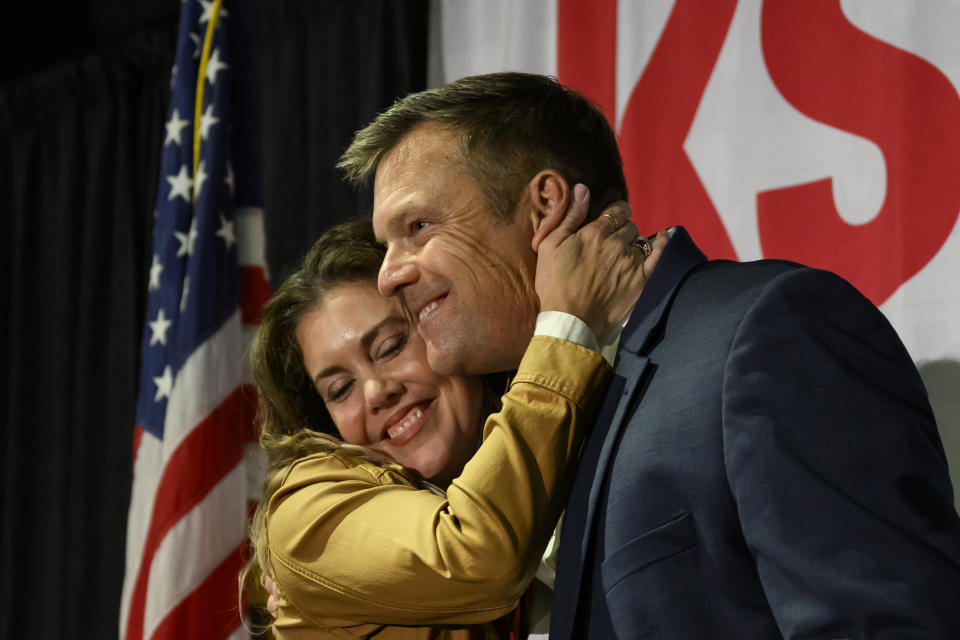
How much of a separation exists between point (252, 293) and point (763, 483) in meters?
2.20

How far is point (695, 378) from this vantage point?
3.71ft

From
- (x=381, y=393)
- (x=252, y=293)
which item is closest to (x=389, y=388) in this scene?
(x=381, y=393)

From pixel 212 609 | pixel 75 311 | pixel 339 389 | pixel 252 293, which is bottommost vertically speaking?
pixel 212 609

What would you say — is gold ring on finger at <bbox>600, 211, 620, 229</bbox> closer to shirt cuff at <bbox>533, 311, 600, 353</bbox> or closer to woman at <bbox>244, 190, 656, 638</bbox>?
woman at <bbox>244, 190, 656, 638</bbox>

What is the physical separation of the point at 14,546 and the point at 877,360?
12.6ft

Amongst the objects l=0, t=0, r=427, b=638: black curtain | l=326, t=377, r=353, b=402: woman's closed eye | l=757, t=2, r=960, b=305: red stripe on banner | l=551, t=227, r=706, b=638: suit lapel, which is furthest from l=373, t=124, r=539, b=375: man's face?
l=0, t=0, r=427, b=638: black curtain

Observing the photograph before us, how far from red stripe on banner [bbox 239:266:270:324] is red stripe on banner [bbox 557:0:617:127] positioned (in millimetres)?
1045

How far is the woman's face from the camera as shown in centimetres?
186

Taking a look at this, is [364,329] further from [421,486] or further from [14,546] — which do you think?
[14,546]

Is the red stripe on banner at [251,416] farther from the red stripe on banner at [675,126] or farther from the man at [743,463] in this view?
the man at [743,463]

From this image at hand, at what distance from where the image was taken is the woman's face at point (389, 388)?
186 cm

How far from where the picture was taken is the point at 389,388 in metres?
1.88

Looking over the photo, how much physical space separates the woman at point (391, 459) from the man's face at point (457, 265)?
14cm

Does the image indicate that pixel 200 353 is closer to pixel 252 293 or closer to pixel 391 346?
pixel 252 293
